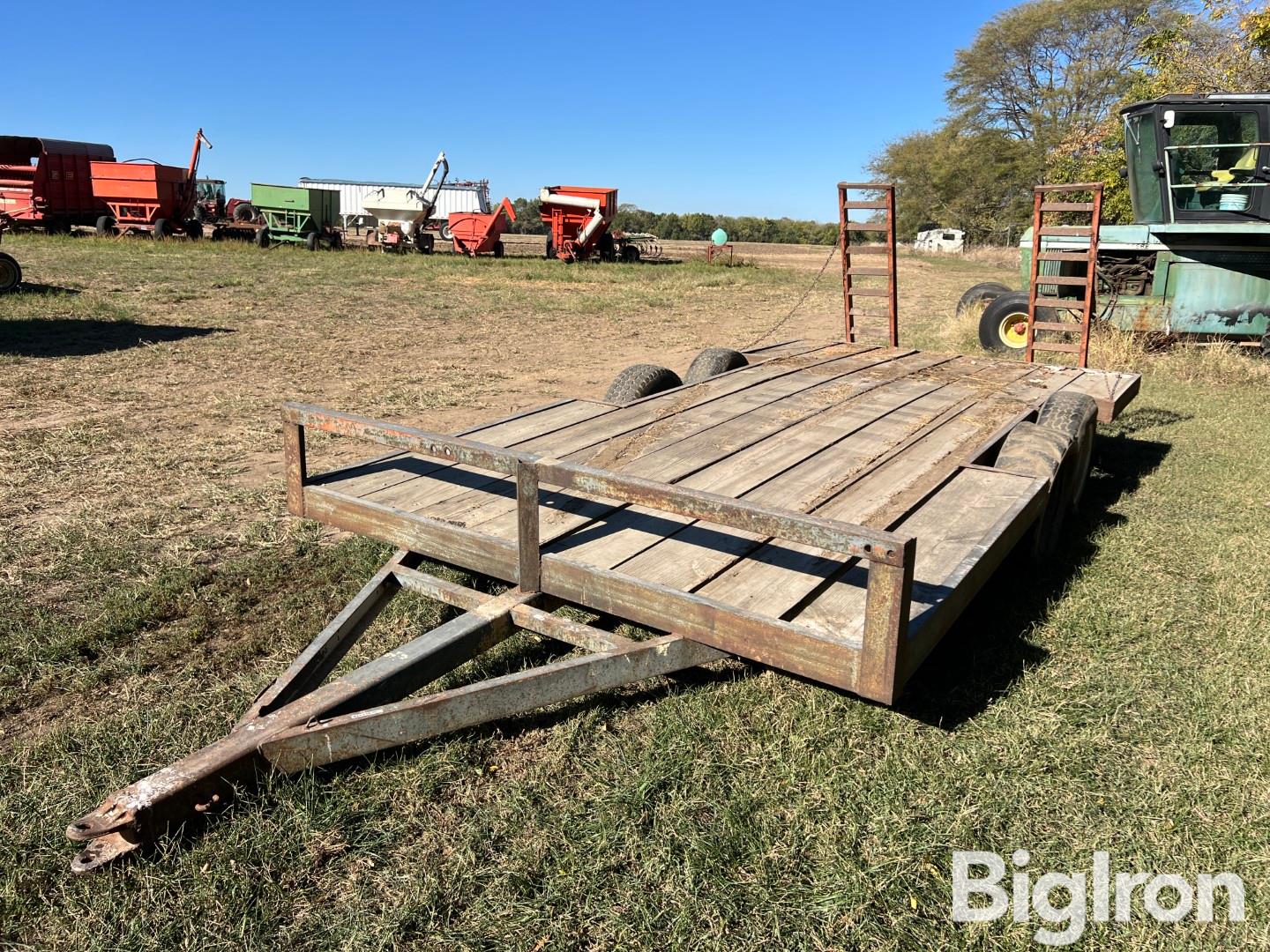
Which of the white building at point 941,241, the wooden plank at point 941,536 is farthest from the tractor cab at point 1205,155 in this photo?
the white building at point 941,241

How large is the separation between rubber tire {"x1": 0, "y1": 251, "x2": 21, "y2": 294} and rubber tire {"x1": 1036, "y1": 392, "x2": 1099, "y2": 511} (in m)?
12.6

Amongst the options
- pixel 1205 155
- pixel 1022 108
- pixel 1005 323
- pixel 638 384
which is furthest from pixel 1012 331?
pixel 1022 108

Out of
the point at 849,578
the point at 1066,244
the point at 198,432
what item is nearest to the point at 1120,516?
the point at 849,578

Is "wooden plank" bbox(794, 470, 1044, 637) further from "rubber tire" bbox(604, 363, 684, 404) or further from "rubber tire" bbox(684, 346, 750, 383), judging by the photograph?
"rubber tire" bbox(684, 346, 750, 383)

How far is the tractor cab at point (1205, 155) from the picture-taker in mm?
8500

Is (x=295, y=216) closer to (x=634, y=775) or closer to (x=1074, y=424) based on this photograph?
(x=1074, y=424)

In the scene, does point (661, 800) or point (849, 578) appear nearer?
point (661, 800)

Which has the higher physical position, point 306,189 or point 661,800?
Answer: point 306,189

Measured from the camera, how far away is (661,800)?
230 centimetres

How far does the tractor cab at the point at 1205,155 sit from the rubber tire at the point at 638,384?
7.01m

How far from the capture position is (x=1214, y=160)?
8.88 m

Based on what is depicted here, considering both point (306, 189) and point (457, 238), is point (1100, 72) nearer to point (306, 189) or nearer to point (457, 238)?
point (457, 238)

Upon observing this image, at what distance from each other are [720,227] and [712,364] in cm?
6498

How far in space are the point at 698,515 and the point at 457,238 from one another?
25174 millimetres
